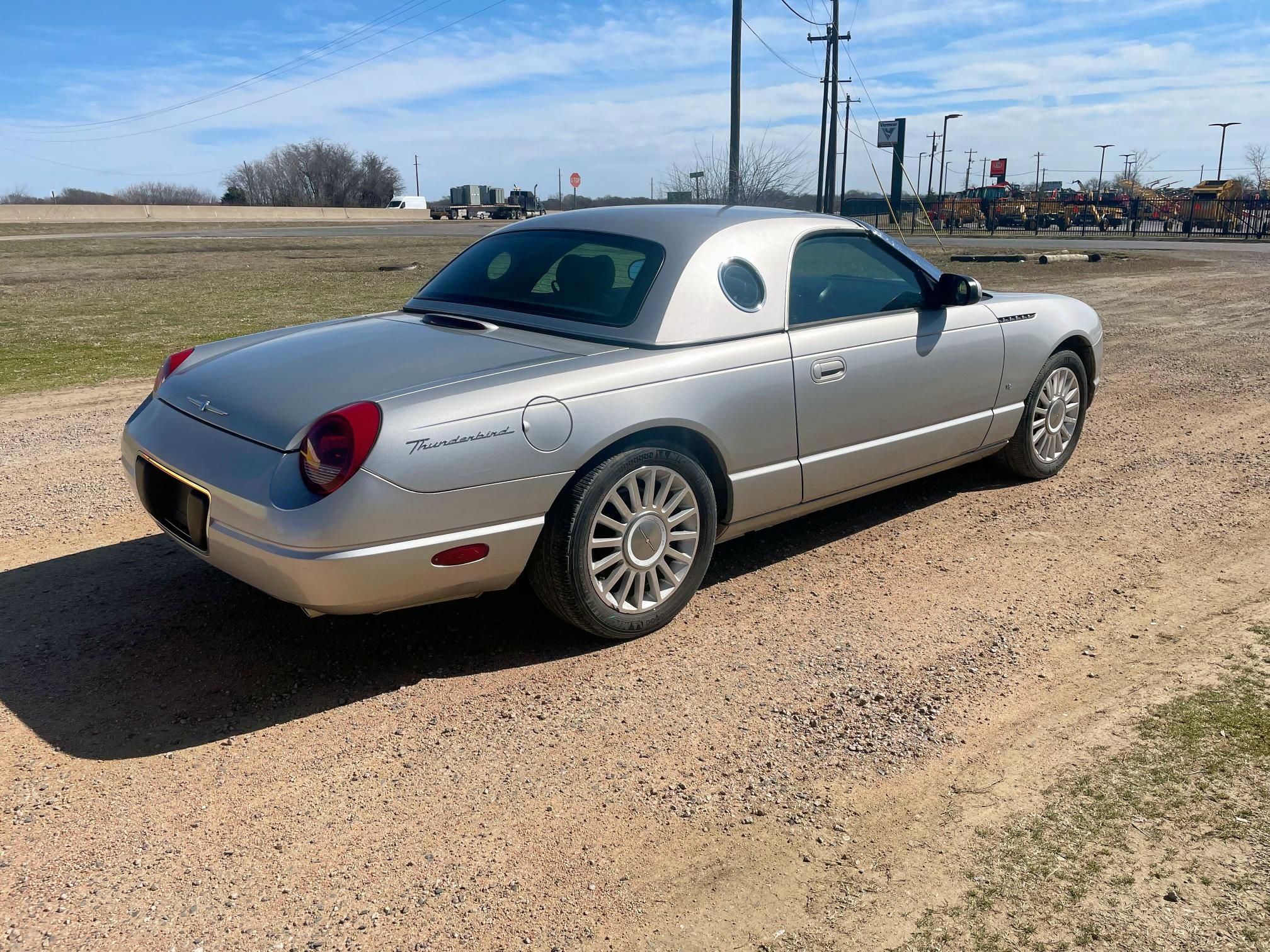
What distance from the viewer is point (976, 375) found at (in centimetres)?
510

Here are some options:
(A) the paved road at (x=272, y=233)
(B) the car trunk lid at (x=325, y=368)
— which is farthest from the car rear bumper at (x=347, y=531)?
(A) the paved road at (x=272, y=233)

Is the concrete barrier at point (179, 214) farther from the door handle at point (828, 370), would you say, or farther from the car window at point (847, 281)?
the door handle at point (828, 370)

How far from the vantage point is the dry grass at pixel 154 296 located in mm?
10242

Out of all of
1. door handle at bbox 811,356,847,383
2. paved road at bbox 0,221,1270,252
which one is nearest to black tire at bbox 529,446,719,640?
door handle at bbox 811,356,847,383

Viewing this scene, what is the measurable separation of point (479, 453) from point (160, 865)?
56.5 inches

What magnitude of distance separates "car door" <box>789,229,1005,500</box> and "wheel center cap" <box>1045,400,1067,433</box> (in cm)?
70

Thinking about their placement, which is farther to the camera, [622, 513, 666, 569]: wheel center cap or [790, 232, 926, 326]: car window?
[790, 232, 926, 326]: car window

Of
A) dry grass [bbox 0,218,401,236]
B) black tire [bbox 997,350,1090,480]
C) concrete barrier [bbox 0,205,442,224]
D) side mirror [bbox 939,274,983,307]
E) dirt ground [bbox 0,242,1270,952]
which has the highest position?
concrete barrier [bbox 0,205,442,224]

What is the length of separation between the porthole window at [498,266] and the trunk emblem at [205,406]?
4.62ft

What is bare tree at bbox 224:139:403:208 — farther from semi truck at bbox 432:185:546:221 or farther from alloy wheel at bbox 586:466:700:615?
alloy wheel at bbox 586:466:700:615

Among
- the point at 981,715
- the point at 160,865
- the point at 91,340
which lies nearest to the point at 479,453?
the point at 160,865

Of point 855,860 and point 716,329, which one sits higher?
point 716,329

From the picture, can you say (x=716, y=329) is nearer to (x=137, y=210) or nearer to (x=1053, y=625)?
(x=1053, y=625)

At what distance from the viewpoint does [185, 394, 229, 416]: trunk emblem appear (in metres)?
3.54
